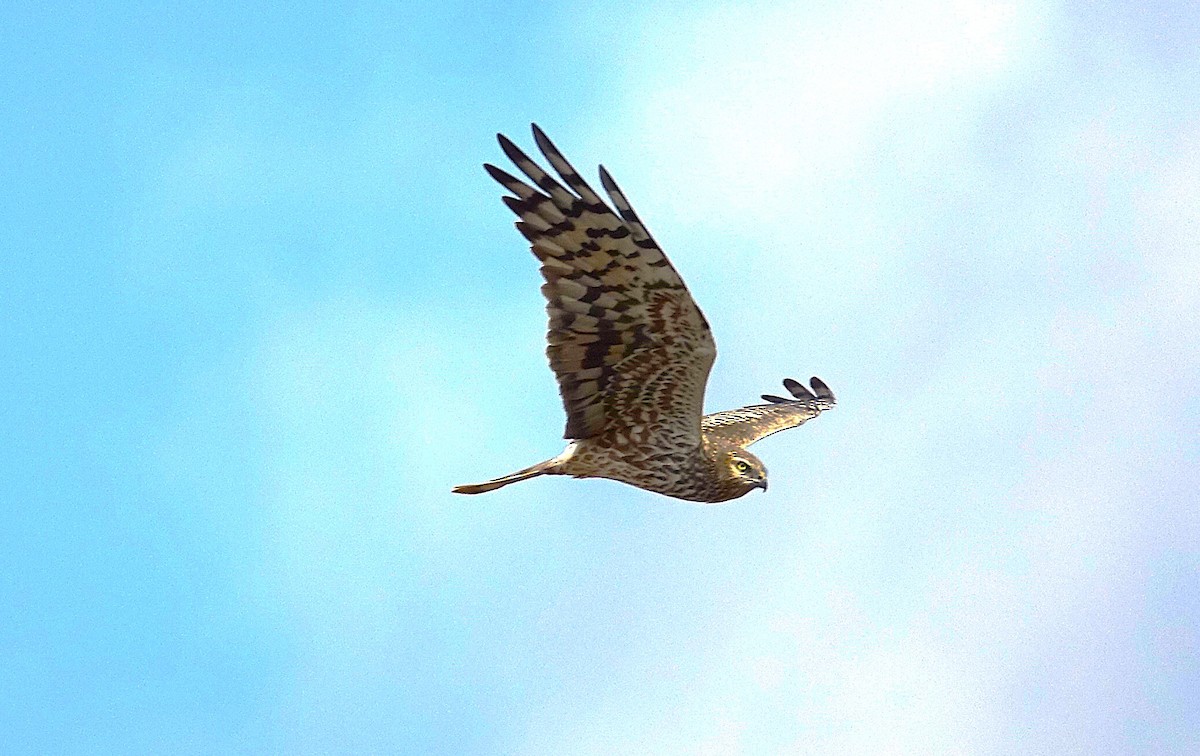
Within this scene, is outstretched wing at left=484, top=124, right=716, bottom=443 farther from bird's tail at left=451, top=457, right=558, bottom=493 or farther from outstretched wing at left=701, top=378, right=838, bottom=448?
outstretched wing at left=701, top=378, right=838, bottom=448

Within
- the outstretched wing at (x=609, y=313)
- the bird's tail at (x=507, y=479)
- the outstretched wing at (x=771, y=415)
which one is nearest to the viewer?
the outstretched wing at (x=609, y=313)

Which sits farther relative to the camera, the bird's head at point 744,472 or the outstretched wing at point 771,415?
the outstretched wing at point 771,415

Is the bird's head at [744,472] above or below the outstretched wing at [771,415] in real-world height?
below

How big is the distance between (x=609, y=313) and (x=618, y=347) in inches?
12.3

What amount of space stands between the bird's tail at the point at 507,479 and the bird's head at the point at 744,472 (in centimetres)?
143

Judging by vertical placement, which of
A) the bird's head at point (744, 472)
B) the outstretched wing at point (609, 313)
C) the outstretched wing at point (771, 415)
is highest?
the outstretched wing at point (771, 415)

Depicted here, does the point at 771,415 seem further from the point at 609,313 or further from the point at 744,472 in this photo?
the point at 609,313

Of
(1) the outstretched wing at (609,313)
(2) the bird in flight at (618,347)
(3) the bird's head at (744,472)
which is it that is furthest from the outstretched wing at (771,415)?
(1) the outstretched wing at (609,313)

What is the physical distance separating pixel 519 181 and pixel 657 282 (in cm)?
110

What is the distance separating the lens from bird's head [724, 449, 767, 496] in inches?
454

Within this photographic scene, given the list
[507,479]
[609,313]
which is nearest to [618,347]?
[609,313]

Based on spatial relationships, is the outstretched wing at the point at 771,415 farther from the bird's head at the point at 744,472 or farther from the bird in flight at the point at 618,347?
the bird in flight at the point at 618,347

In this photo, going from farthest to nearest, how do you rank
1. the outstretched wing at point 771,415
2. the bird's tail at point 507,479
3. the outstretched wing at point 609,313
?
the outstretched wing at point 771,415
the bird's tail at point 507,479
the outstretched wing at point 609,313

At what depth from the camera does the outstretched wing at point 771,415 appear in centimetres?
1342
